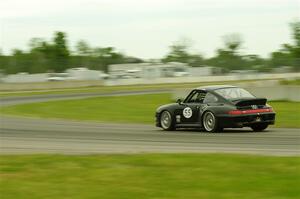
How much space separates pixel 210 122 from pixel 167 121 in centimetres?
176

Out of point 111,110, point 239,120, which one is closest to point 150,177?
point 239,120

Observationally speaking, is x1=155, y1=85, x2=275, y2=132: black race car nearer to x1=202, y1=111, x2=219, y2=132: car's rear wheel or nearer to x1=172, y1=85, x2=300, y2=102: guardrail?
x1=202, y1=111, x2=219, y2=132: car's rear wheel

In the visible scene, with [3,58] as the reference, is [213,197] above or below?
below

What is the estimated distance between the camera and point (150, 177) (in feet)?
26.3

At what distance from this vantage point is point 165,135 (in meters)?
16.1

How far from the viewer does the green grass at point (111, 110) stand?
72.6ft

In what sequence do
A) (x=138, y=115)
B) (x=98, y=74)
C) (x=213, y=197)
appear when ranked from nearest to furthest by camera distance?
(x=213, y=197)
(x=138, y=115)
(x=98, y=74)

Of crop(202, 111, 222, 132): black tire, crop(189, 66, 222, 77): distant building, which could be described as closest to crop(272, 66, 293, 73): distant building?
crop(189, 66, 222, 77): distant building

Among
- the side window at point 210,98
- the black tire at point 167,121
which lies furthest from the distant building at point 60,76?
the side window at point 210,98

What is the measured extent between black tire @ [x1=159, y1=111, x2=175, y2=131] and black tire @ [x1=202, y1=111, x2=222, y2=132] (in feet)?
4.33

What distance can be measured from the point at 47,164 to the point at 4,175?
865mm

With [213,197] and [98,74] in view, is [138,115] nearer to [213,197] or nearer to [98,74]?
[213,197]

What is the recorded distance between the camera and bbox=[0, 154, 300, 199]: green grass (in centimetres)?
708

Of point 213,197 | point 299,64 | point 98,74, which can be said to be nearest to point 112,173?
point 213,197
